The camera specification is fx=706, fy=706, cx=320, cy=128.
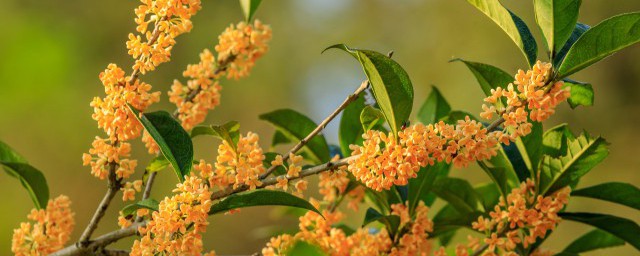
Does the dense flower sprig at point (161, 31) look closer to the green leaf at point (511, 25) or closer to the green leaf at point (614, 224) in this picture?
the green leaf at point (511, 25)

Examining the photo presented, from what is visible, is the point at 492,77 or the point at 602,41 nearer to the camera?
the point at 602,41

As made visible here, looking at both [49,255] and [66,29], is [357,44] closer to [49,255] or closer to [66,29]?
[66,29]

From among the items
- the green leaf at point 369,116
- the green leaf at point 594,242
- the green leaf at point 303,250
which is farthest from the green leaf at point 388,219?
the green leaf at point 303,250

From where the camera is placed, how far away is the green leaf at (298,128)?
1.20 metres

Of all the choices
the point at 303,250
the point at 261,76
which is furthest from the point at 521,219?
the point at 261,76

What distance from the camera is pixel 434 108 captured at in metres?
1.33

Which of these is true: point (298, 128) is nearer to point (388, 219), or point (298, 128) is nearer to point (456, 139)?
point (388, 219)

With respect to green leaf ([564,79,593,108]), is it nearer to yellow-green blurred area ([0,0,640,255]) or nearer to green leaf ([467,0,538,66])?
green leaf ([467,0,538,66])

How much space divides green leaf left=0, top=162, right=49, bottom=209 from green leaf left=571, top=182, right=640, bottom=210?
85 centimetres

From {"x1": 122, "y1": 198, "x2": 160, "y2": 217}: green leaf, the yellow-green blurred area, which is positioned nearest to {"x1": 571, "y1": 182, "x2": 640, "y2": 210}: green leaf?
{"x1": 122, "y1": 198, "x2": 160, "y2": 217}: green leaf

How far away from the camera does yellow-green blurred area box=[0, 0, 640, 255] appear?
16.1ft

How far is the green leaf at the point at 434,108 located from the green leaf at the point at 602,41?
1.54 ft

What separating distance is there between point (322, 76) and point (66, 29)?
8.02ft

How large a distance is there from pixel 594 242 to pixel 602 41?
580 mm
